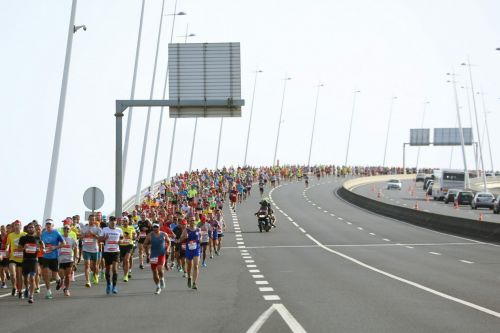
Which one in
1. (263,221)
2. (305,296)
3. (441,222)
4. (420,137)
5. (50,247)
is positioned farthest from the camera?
(420,137)

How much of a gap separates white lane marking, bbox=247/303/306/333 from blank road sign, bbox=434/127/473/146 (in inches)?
5604

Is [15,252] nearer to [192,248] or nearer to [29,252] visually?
[29,252]

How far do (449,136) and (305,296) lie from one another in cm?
14098

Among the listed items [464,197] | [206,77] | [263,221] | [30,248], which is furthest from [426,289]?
[464,197]

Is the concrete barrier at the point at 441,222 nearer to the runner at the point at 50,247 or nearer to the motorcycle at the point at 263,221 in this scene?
the motorcycle at the point at 263,221

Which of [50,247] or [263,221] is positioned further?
[263,221]

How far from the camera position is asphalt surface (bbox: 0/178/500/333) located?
13.5 m

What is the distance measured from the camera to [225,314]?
14797 millimetres

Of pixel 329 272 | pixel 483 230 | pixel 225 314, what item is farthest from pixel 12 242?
pixel 483 230

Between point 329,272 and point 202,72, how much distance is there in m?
13.8

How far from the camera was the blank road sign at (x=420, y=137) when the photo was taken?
157 meters

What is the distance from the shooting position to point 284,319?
13938mm

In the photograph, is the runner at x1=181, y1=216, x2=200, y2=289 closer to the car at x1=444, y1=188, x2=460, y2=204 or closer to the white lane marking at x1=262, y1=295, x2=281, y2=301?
the white lane marking at x1=262, y1=295, x2=281, y2=301

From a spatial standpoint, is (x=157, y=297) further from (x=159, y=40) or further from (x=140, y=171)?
(x=159, y=40)
